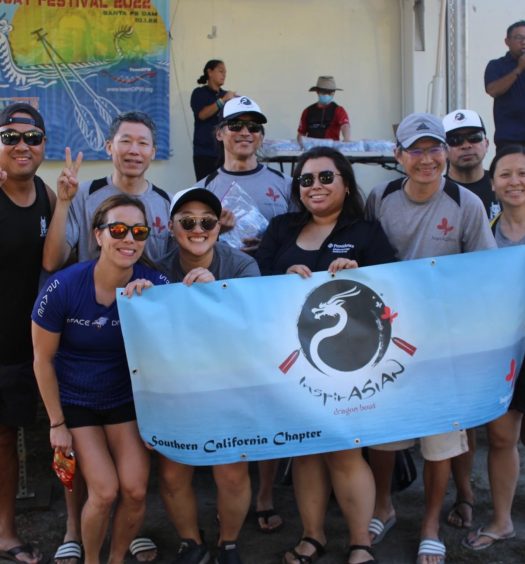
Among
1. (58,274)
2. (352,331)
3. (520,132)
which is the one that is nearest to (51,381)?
(58,274)

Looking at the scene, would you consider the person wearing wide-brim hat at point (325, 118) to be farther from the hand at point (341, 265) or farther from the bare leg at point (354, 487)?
the bare leg at point (354, 487)

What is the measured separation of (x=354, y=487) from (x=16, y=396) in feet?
5.83

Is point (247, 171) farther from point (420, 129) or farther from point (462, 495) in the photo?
point (462, 495)

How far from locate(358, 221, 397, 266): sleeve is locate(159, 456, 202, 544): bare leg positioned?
132 cm

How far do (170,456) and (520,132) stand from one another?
485cm

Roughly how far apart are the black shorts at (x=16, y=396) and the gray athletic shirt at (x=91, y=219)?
676 mm

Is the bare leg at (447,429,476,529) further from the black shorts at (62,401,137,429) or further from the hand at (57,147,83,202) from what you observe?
the hand at (57,147,83,202)

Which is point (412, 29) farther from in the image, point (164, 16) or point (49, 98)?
point (49, 98)

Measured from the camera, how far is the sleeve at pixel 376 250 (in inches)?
145

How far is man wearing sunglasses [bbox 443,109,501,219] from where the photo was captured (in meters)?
4.78

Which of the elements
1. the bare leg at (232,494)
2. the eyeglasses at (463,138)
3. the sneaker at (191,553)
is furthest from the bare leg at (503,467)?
the eyeglasses at (463,138)

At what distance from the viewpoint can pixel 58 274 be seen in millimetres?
3475

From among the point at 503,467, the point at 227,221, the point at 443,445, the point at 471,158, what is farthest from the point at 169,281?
the point at 471,158

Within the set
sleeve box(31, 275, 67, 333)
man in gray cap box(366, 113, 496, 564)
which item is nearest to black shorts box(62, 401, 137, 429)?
sleeve box(31, 275, 67, 333)
